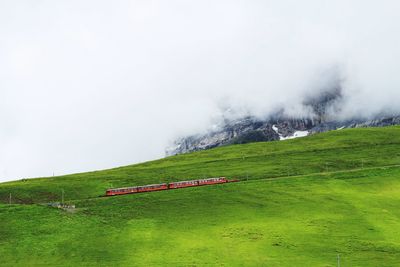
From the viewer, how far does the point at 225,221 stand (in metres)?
95.6

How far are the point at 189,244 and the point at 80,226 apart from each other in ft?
71.4

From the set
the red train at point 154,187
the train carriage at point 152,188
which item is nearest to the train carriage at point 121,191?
the red train at point 154,187

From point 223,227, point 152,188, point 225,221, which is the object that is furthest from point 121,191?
point 223,227

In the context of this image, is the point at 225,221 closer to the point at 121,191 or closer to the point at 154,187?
the point at 154,187

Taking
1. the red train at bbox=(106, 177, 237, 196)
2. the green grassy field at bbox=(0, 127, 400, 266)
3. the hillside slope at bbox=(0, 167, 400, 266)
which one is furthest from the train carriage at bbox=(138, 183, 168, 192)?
the hillside slope at bbox=(0, 167, 400, 266)

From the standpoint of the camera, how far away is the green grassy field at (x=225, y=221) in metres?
78.3

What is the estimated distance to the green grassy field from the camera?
3083 inches

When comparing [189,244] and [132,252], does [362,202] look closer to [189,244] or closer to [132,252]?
[189,244]

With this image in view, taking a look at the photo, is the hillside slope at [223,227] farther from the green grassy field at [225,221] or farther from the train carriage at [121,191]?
the train carriage at [121,191]

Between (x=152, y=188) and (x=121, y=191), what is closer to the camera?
(x=121, y=191)

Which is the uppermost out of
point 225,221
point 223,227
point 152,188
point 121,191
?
point 121,191

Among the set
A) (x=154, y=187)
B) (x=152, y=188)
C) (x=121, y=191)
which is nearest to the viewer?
(x=121, y=191)

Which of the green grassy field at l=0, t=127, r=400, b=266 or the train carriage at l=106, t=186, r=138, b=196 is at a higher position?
the train carriage at l=106, t=186, r=138, b=196

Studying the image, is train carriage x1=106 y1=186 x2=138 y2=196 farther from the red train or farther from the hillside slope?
the hillside slope
